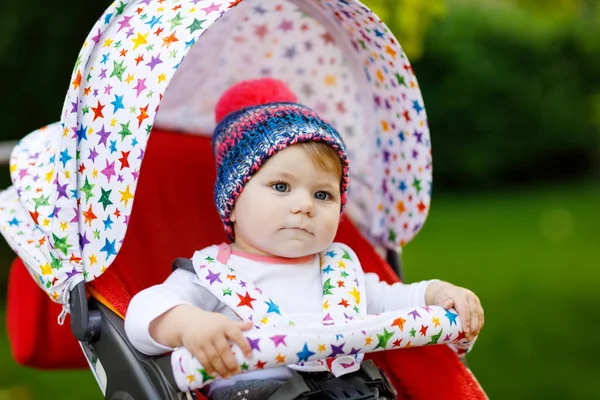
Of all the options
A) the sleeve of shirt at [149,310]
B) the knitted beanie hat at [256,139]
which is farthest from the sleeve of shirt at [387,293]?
the sleeve of shirt at [149,310]

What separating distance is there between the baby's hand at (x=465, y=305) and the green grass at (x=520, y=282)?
2008 mm

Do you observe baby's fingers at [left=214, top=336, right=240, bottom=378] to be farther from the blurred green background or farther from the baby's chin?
the blurred green background

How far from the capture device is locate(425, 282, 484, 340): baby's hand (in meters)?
1.99

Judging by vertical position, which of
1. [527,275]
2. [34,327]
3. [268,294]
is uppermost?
[268,294]

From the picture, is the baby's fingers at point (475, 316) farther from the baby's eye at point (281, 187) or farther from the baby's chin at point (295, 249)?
the baby's eye at point (281, 187)

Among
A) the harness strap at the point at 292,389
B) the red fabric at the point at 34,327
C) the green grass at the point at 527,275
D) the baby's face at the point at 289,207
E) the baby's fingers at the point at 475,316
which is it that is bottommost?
the green grass at the point at 527,275

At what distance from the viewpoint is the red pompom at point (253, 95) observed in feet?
7.69

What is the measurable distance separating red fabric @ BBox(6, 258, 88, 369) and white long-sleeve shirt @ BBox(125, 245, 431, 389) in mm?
617

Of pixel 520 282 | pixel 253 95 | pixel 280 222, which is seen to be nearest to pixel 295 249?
pixel 280 222

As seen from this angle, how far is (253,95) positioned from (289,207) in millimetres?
460

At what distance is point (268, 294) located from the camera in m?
2.05

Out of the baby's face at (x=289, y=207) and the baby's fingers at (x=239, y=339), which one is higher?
the baby's face at (x=289, y=207)

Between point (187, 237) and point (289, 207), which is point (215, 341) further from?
point (187, 237)

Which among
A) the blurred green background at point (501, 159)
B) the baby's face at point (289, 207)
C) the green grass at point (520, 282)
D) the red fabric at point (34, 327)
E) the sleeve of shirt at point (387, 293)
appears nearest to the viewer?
the baby's face at point (289, 207)
